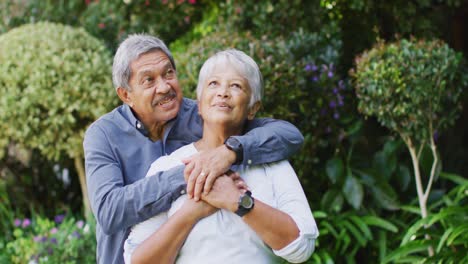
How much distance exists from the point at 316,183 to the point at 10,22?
10.8ft

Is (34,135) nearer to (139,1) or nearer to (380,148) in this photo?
(139,1)

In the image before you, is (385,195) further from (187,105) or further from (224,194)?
(224,194)

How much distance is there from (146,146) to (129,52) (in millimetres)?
381

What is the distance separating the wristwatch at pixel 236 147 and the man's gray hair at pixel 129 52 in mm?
504

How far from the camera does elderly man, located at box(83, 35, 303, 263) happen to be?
2389mm

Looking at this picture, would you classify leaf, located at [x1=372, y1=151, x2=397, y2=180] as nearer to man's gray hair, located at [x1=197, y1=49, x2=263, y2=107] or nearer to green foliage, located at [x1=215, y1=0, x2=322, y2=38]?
green foliage, located at [x1=215, y1=0, x2=322, y2=38]

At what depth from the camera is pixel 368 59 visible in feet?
15.0

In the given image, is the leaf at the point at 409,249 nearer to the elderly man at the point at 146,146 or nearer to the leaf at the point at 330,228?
the leaf at the point at 330,228

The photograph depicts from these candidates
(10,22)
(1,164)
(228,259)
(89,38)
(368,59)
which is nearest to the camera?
(228,259)

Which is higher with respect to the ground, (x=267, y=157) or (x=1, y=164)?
(x=267, y=157)

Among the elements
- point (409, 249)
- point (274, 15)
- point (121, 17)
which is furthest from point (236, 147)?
point (121, 17)

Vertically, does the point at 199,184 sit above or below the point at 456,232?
above

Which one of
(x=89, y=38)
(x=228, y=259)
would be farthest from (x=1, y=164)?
(x=228, y=259)

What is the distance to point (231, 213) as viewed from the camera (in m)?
2.42
